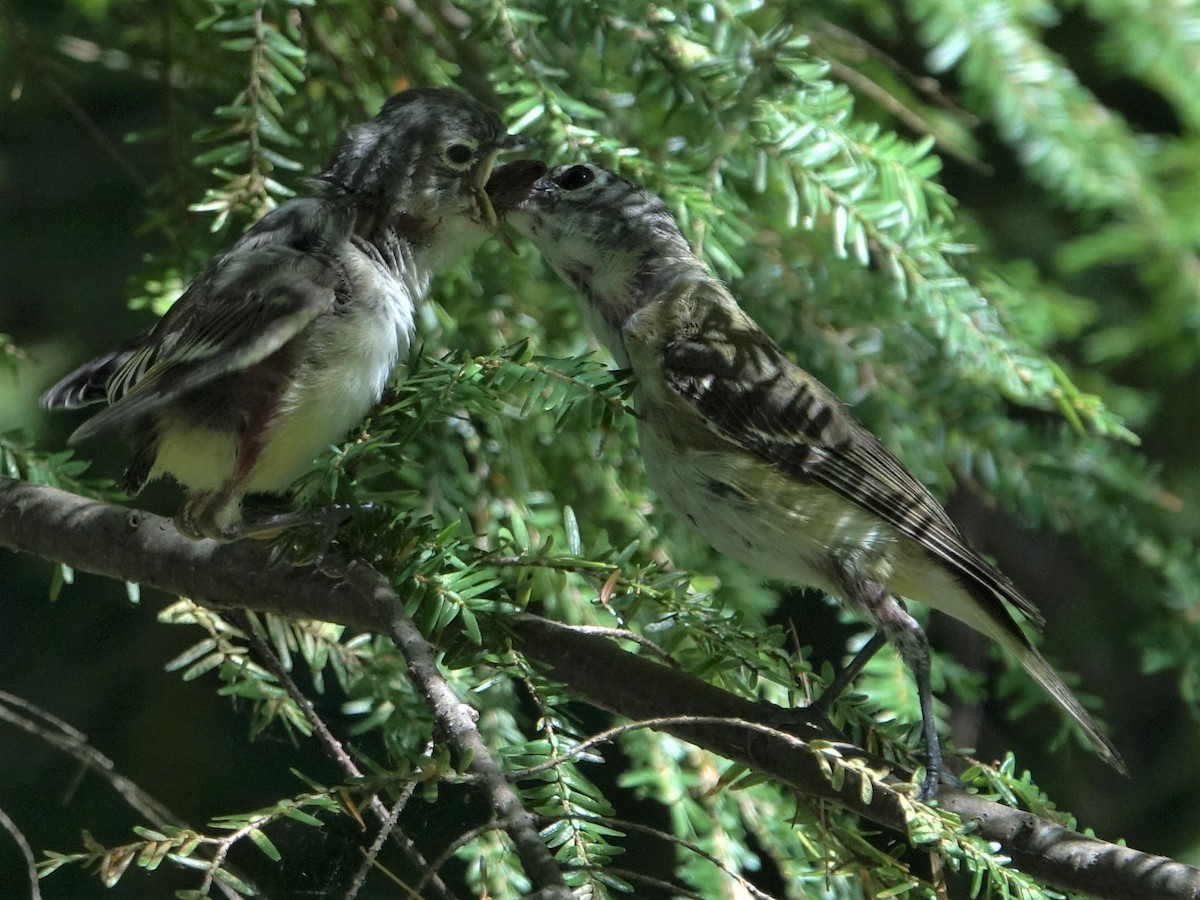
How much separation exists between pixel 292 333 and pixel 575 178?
2.49 feet

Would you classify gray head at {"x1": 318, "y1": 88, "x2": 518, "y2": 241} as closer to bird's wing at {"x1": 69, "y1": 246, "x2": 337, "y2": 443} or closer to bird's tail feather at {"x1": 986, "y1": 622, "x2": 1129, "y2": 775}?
bird's wing at {"x1": 69, "y1": 246, "x2": 337, "y2": 443}

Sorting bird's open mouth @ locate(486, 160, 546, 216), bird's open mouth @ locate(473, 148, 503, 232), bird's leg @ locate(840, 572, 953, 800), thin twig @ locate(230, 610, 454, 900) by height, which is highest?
bird's open mouth @ locate(473, 148, 503, 232)

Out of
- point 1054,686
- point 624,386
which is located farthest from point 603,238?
point 1054,686

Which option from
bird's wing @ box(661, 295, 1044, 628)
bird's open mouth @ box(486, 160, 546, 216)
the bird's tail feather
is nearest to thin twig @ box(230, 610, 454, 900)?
bird's wing @ box(661, 295, 1044, 628)

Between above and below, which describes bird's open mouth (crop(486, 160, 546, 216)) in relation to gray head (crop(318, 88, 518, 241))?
below

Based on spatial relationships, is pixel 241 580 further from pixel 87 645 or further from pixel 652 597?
pixel 87 645

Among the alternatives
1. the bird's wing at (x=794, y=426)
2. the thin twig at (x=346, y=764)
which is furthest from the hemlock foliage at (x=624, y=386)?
the bird's wing at (x=794, y=426)

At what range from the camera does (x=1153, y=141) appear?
2938 millimetres

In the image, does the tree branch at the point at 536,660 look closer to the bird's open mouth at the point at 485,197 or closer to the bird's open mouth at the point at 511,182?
the bird's open mouth at the point at 485,197

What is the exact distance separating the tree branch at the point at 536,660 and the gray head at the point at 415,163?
1.84ft

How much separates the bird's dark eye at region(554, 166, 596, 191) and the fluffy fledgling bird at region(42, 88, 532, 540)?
0.83 feet

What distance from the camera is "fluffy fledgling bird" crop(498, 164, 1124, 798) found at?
6.64 ft

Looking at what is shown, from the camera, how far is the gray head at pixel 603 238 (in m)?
2.31

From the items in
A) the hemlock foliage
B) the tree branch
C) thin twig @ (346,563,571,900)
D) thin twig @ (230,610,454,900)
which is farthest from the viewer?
the hemlock foliage
